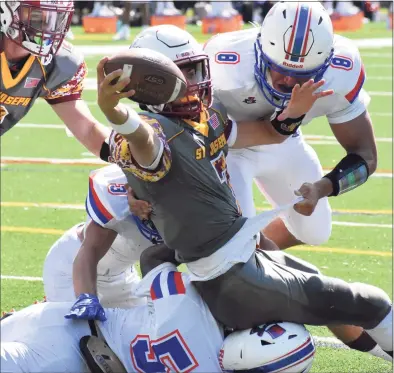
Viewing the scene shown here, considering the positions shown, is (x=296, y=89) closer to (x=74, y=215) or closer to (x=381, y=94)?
(x=74, y=215)

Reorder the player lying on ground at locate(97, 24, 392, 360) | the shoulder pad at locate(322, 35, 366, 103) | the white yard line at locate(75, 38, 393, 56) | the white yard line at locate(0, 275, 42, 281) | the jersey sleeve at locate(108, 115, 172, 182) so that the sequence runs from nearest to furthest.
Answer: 1. the jersey sleeve at locate(108, 115, 172, 182)
2. the player lying on ground at locate(97, 24, 392, 360)
3. the shoulder pad at locate(322, 35, 366, 103)
4. the white yard line at locate(0, 275, 42, 281)
5. the white yard line at locate(75, 38, 393, 56)

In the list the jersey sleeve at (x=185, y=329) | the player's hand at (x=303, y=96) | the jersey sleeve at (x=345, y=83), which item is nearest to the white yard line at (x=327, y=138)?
the jersey sleeve at (x=345, y=83)

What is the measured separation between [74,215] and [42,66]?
2558mm

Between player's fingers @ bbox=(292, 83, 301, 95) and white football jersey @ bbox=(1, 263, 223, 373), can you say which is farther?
player's fingers @ bbox=(292, 83, 301, 95)

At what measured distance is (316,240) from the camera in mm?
4926

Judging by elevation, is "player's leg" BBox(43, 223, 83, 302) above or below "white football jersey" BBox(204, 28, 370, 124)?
below

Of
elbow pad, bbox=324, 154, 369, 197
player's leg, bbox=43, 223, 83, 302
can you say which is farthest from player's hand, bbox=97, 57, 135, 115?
player's leg, bbox=43, 223, 83, 302

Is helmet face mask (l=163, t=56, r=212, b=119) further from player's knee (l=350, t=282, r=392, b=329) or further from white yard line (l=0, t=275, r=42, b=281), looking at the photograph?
white yard line (l=0, t=275, r=42, b=281)

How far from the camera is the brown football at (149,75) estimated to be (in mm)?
3109

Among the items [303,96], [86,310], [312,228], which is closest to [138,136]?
[86,310]

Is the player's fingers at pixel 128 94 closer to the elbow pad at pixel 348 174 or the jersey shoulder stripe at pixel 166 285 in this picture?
the jersey shoulder stripe at pixel 166 285

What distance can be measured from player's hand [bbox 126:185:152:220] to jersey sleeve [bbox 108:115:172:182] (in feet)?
0.82

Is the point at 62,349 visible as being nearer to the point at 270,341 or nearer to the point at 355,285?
the point at 270,341

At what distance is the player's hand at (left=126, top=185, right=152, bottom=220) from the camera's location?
3.56m
